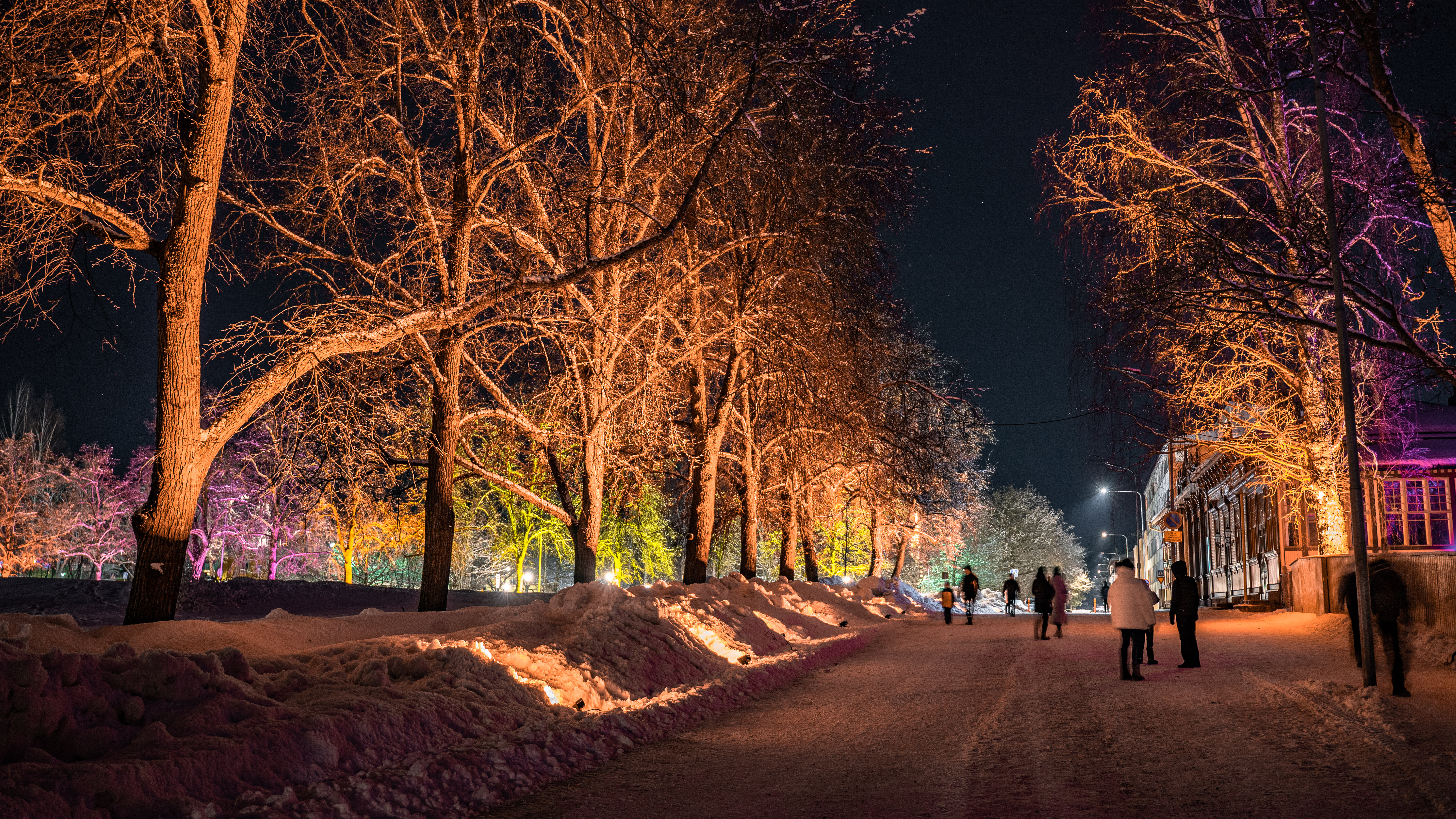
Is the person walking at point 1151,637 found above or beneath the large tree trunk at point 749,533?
beneath

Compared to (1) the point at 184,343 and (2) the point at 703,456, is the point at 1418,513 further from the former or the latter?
(1) the point at 184,343

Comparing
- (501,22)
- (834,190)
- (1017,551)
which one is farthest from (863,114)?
(1017,551)

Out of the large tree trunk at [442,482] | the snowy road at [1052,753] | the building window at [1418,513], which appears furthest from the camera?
the building window at [1418,513]

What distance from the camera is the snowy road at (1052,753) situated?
20.1 ft

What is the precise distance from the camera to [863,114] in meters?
17.6

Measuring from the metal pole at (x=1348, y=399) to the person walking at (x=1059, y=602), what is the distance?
877 centimetres

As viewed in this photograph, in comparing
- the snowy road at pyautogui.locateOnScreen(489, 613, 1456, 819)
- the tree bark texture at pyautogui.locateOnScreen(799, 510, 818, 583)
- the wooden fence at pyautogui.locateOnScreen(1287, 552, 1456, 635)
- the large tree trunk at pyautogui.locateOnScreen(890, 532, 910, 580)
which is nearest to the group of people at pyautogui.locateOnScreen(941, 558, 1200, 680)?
the snowy road at pyautogui.locateOnScreen(489, 613, 1456, 819)

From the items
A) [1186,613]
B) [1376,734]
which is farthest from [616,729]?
[1186,613]

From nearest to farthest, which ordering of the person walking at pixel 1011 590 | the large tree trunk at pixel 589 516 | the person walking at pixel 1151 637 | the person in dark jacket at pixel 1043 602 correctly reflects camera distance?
the person walking at pixel 1151 637 < the large tree trunk at pixel 589 516 < the person in dark jacket at pixel 1043 602 < the person walking at pixel 1011 590

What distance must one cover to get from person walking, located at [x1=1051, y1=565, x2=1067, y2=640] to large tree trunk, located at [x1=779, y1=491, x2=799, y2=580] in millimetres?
8695

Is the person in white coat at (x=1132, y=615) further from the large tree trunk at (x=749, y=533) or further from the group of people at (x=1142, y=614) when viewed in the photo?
the large tree trunk at (x=749, y=533)

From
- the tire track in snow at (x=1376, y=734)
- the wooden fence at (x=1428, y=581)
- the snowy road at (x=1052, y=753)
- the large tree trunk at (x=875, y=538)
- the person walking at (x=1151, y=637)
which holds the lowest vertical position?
the snowy road at (x=1052, y=753)

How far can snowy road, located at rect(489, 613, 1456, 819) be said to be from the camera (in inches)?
241

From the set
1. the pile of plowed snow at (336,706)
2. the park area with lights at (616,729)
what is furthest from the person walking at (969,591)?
the pile of plowed snow at (336,706)
